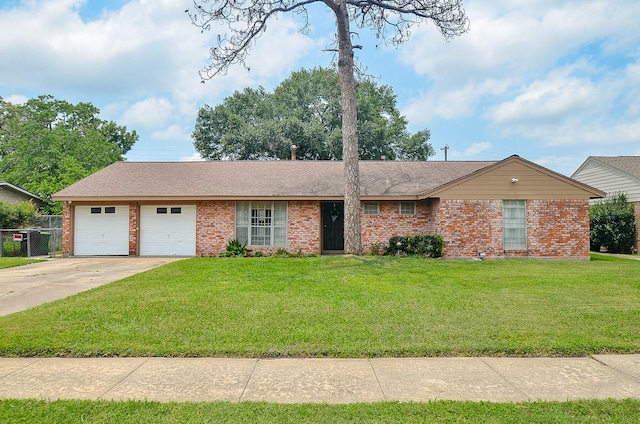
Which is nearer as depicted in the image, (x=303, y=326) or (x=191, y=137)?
(x=303, y=326)

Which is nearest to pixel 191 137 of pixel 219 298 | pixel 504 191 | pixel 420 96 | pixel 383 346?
pixel 420 96

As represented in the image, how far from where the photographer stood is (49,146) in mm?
31719

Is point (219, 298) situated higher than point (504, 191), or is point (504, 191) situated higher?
point (504, 191)

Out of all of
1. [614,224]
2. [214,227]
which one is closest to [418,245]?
[214,227]

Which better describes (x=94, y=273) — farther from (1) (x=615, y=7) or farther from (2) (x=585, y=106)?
(2) (x=585, y=106)

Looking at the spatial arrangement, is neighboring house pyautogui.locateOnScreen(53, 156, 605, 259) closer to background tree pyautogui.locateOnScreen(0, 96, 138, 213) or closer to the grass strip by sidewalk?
the grass strip by sidewalk

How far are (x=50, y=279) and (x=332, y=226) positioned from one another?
34.2 feet

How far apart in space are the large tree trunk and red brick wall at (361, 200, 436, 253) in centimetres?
227

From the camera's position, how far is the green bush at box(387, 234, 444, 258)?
13.8 metres

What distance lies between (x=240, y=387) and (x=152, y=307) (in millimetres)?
3305

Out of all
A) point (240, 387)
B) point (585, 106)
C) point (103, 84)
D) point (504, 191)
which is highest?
point (103, 84)

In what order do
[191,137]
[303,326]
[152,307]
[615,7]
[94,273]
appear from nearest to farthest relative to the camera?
1. [303,326]
2. [152,307]
3. [94,273]
4. [615,7]
5. [191,137]

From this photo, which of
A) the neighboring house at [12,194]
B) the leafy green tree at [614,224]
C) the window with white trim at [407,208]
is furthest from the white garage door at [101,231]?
the leafy green tree at [614,224]

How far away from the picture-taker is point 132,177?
17.1 meters
